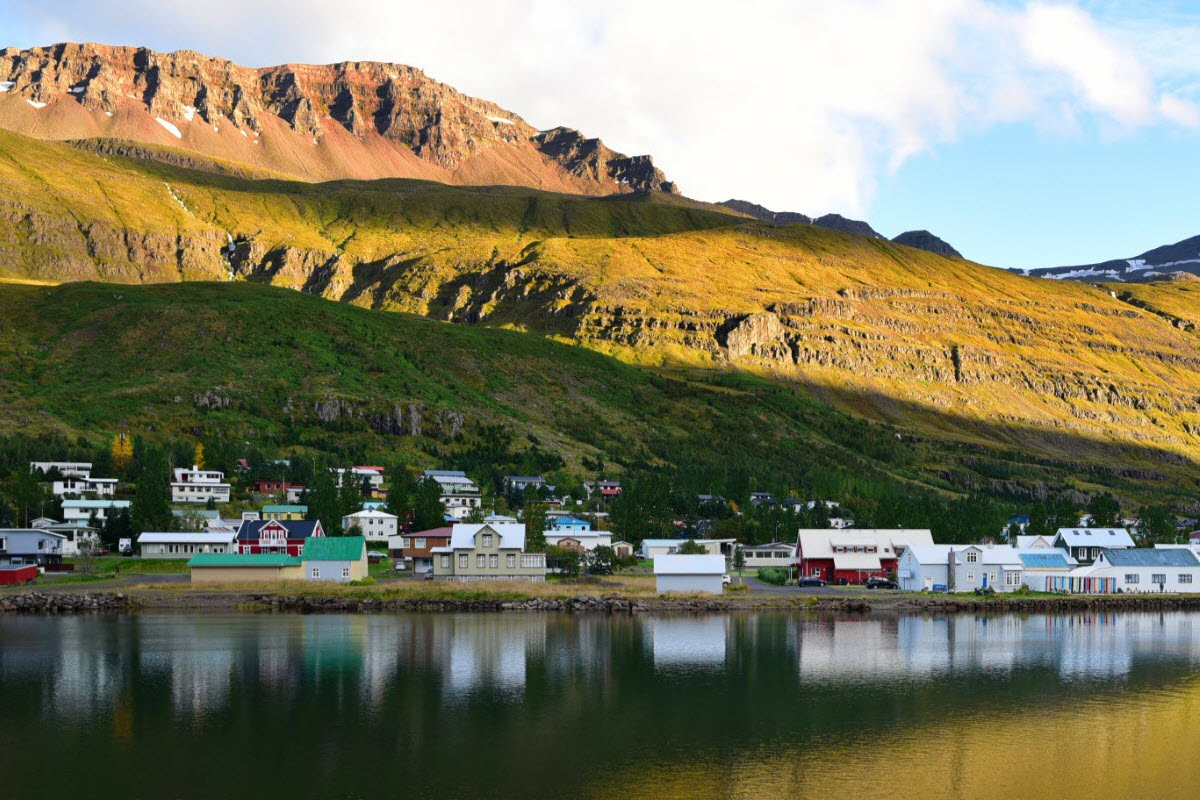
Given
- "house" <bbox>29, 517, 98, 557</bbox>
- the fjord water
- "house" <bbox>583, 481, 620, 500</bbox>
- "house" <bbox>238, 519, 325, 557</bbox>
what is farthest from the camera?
"house" <bbox>583, 481, 620, 500</bbox>

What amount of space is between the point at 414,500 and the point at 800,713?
81465 millimetres

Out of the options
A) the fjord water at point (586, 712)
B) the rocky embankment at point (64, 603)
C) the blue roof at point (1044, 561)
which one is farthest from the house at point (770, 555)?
the rocky embankment at point (64, 603)

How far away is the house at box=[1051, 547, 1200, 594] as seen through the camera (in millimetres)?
101438

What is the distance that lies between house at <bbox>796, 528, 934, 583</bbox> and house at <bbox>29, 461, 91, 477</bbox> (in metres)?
85.7

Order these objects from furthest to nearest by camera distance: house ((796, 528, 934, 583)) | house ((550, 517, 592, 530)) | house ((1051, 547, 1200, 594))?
house ((550, 517, 592, 530)), house ((796, 528, 934, 583)), house ((1051, 547, 1200, 594))

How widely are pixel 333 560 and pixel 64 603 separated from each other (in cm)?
2068

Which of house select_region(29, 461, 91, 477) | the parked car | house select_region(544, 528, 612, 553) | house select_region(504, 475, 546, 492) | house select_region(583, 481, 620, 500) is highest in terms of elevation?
house select_region(29, 461, 91, 477)

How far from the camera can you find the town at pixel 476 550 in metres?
93.9

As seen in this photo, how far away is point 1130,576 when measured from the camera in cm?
10188

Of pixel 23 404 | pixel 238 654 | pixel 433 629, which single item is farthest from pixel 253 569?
pixel 23 404

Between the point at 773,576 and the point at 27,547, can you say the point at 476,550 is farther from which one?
the point at 27,547

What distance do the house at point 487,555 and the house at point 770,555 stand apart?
100 ft

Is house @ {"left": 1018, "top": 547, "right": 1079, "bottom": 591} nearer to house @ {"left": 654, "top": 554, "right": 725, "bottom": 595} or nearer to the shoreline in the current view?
the shoreline

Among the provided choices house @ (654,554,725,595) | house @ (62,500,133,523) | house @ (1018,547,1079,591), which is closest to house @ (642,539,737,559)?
house @ (654,554,725,595)
